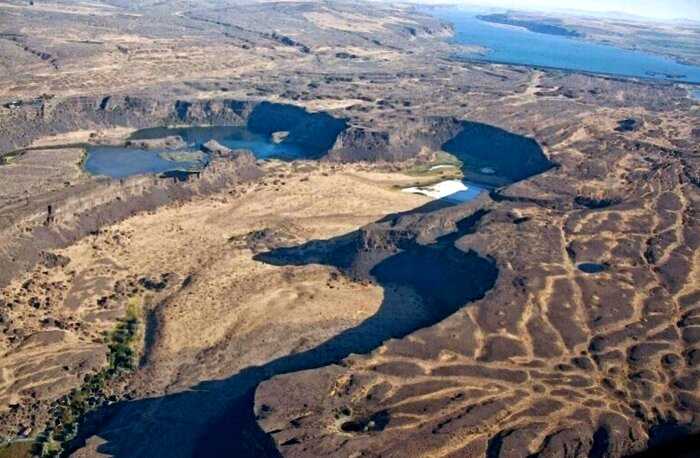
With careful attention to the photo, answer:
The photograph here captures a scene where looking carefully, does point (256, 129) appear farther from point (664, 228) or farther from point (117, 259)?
point (664, 228)

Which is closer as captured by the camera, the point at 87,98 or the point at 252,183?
the point at 252,183

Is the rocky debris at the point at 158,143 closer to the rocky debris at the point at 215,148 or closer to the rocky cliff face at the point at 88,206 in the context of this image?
the rocky debris at the point at 215,148

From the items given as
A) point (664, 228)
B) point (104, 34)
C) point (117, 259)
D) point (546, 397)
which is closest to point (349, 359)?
point (546, 397)

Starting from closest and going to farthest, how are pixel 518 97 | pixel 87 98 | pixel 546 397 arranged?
pixel 546 397
pixel 87 98
pixel 518 97

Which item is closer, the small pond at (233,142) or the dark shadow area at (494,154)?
the dark shadow area at (494,154)

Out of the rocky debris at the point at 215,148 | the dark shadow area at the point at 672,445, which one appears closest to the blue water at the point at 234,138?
the rocky debris at the point at 215,148

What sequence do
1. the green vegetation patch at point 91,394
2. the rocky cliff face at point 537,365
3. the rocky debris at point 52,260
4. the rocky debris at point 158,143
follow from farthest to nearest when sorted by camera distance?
the rocky debris at point 158,143
the rocky debris at point 52,260
the green vegetation patch at point 91,394
the rocky cliff face at point 537,365

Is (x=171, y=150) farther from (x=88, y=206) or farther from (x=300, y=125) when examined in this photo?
(x=88, y=206)
